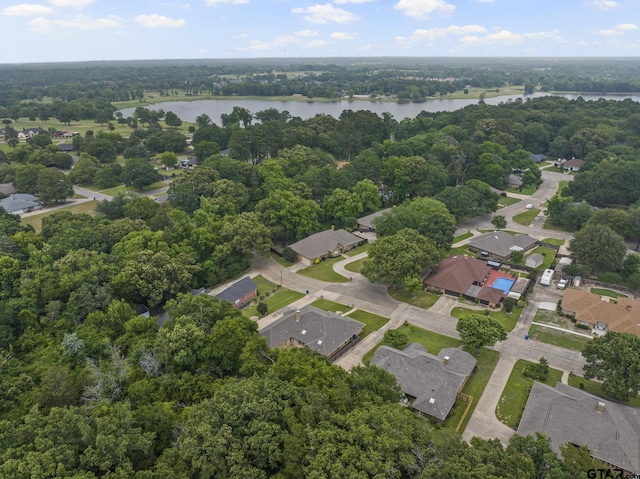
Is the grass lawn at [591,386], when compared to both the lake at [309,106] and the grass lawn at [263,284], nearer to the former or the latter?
the grass lawn at [263,284]

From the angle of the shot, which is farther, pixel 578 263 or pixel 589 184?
pixel 589 184

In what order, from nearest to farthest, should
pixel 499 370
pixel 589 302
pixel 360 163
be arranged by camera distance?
pixel 499 370, pixel 589 302, pixel 360 163

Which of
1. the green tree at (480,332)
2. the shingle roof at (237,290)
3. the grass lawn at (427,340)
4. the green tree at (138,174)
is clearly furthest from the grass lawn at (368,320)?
the green tree at (138,174)

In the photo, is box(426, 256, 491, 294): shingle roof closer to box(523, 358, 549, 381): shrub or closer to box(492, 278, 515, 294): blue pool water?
box(492, 278, 515, 294): blue pool water

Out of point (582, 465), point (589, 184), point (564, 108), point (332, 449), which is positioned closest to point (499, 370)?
point (582, 465)

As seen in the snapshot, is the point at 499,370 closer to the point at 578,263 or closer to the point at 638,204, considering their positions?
the point at 578,263

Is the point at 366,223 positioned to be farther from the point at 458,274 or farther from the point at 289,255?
the point at 458,274

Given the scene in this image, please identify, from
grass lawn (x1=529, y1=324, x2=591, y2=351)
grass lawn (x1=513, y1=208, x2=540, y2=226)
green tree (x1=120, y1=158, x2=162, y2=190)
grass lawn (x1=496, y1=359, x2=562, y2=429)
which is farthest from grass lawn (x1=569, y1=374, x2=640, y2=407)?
green tree (x1=120, y1=158, x2=162, y2=190)
